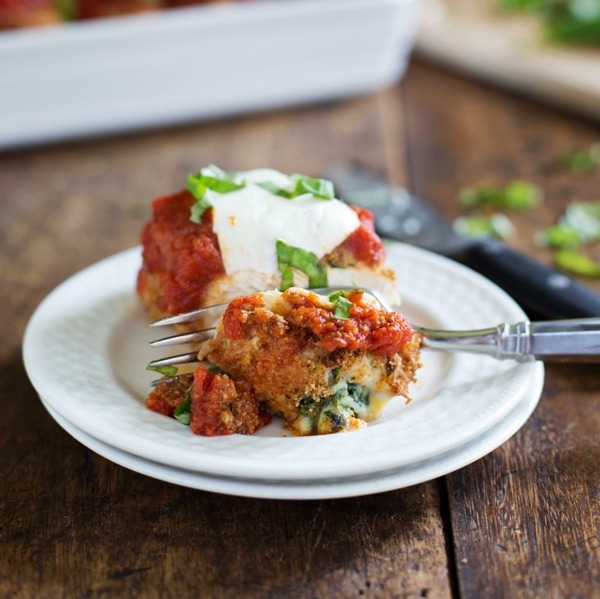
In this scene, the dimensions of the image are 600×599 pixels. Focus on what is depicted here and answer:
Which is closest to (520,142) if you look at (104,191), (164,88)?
(164,88)

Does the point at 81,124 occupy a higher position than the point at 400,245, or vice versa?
the point at 400,245

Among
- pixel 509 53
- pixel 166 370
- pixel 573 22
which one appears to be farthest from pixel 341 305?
pixel 573 22

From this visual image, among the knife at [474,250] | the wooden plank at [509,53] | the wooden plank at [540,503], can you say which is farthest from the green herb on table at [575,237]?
the wooden plank at [509,53]

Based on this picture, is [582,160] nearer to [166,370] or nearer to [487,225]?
[487,225]

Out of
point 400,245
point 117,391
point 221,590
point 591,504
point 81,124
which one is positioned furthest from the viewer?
point 81,124

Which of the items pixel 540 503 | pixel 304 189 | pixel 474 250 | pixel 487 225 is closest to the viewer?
pixel 540 503

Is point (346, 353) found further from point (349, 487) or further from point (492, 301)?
point (492, 301)

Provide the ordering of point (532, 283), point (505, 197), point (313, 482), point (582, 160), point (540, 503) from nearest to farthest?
point (313, 482) → point (540, 503) → point (532, 283) → point (505, 197) → point (582, 160)

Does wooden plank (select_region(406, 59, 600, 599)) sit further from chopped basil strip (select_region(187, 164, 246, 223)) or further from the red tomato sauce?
chopped basil strip (select_region(187, 164, 246, 223))
